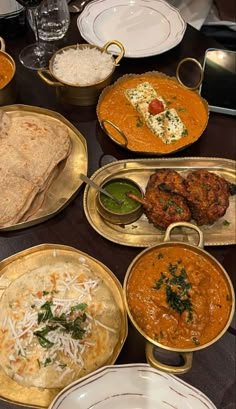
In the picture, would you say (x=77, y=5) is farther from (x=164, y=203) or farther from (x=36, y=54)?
(x=164, y=203)

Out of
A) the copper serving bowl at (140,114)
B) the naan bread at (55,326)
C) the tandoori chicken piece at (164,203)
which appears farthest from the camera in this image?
the copper serving bowl at (140,114)

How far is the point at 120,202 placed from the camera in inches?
71.5

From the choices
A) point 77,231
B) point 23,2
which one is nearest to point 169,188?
point 77,231

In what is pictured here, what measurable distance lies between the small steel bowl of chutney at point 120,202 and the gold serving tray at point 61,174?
6.2 inches

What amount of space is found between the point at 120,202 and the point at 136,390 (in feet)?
2.53

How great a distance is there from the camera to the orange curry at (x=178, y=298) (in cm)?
A: 139

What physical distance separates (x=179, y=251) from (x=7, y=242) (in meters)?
0.74

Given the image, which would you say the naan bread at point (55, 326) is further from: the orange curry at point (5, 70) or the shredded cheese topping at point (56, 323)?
the orange curry at point (5, 70)

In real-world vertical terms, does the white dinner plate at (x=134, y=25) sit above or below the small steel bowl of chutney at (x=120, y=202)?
above

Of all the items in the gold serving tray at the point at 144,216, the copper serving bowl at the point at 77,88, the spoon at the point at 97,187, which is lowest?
the gold serving tray at the point at 144,216

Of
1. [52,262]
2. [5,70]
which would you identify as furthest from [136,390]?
[5,70]

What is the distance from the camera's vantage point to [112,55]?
233 cm

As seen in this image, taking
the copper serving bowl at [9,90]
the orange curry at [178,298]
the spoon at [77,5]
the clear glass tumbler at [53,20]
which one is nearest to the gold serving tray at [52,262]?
the orange curry at [178,298]

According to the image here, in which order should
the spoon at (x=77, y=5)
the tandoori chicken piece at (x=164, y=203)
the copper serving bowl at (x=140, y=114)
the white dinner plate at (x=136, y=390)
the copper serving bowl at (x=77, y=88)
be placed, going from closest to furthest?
the white dinner plate at (x=136, y=390)
the tandoori chicken piece at (x=164, y=203)
the copper serving bowl at (x=140, y=114)
the copper serving bowl at (x=77, y=88)
the spoon at (x=77, y=5)
